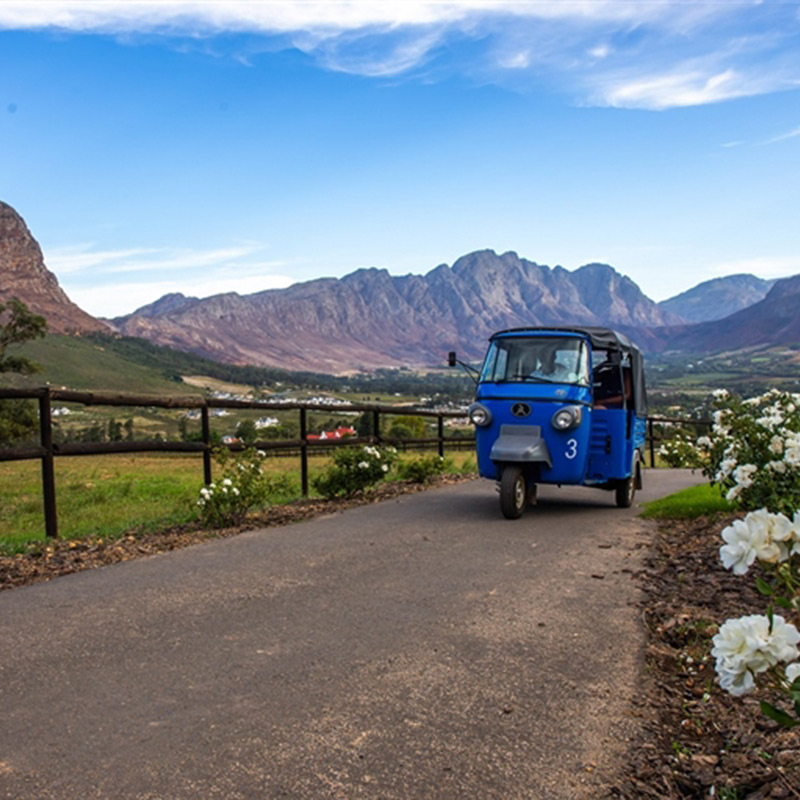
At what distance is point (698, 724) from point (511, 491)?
6022 mm

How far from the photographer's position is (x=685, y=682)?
4391 millimetres

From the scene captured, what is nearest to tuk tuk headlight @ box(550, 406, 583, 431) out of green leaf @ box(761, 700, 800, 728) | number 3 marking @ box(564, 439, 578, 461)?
number 3 marking @ box(564, 439, 578, 461)

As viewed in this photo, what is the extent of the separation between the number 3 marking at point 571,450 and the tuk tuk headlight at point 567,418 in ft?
0.65

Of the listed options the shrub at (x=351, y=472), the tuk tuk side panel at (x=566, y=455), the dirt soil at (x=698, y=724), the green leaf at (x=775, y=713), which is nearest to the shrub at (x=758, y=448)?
the dirt soil at (x=698, y=724)

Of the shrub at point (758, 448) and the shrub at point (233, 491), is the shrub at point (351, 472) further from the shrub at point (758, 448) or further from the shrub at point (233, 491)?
the shrub at point (758, 448)

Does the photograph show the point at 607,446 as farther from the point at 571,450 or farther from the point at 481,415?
the point at 481,415

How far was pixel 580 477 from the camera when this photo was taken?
10.1 meters

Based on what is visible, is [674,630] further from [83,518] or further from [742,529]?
[83,518]

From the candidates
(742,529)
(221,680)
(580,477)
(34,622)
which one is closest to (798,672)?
(742,529)

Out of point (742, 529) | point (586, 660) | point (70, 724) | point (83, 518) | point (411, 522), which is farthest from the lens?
point (83, 518)

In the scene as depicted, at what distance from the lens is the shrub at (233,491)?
366 inches

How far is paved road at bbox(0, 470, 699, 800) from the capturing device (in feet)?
10.6

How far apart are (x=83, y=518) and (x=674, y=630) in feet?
29.1

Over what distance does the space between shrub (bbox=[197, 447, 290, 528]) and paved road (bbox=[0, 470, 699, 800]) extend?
64.1 inches
